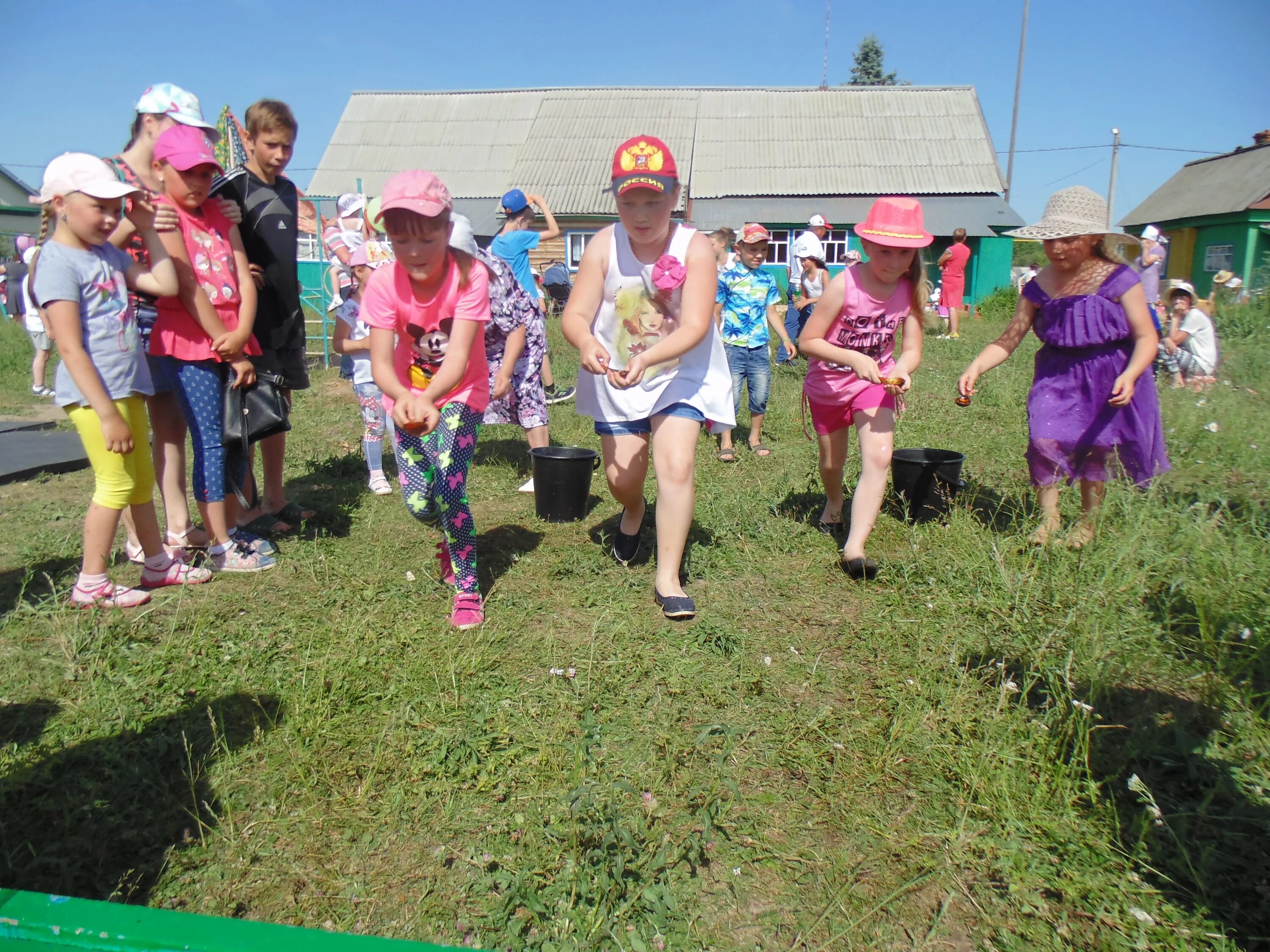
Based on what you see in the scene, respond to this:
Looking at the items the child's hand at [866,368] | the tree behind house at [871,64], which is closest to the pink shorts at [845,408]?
the child's hand at [866,368]

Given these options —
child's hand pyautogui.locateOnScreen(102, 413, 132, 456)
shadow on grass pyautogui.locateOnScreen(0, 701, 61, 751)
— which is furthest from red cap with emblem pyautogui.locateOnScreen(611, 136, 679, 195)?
shadow on grass pyautogui.locateOnScreen(0, 701, 61, 751)

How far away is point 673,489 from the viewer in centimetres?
370

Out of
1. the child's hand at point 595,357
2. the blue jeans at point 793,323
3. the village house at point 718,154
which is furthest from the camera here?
the village house at point 718,154

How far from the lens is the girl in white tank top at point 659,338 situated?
356cm

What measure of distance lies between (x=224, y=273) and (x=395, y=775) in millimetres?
2563

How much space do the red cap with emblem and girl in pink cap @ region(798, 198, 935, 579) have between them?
1.05 m

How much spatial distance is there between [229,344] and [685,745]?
2727 millimetres

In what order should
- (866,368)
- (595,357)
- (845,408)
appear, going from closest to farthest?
(595,357), (866,368), (845,408)

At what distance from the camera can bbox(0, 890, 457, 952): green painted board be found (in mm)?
1008

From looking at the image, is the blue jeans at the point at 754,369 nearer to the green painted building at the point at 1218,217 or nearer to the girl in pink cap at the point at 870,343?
the girl in pink cap at the point at 870,343

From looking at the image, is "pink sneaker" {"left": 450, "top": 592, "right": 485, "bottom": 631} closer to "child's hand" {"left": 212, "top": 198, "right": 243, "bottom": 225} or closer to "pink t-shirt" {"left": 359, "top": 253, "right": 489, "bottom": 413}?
"pink t-shirt" {"left": 359, "top": 253, "right": 489, "bottom": 413}

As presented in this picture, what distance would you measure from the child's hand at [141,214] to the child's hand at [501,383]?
162 cm

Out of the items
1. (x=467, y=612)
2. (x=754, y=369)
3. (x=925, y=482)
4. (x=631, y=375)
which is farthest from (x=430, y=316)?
(x=754, y=369)

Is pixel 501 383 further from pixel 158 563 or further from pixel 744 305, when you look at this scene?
pixel 744 305
